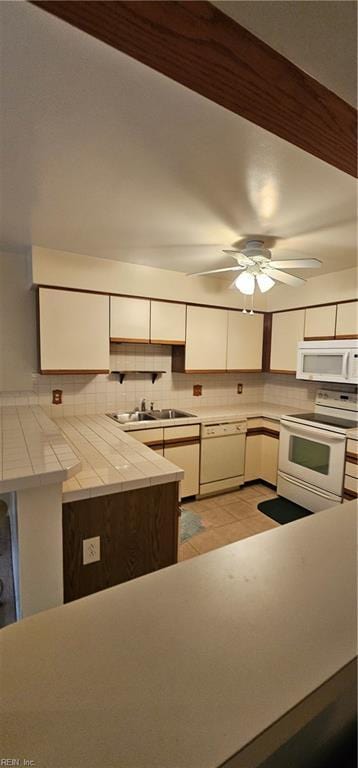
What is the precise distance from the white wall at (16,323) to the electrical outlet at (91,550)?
169cm

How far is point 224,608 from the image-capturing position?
62cm

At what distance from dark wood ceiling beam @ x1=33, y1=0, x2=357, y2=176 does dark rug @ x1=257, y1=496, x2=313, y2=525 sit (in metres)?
2.75

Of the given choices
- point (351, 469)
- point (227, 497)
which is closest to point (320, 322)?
point (351, 469)

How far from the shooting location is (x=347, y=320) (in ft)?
9.42

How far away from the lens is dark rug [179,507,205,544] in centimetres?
262

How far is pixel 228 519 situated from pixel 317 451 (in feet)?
3.30

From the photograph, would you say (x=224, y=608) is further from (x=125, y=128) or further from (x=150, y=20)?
(x=125, y=128)

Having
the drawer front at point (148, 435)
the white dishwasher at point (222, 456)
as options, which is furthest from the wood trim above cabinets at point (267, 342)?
the drawer front at point (148, 435)

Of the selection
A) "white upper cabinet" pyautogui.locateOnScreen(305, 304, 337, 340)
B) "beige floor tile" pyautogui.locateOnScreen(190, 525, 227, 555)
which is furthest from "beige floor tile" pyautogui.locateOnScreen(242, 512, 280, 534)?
"white upper cabinet" pyautogui.locateOnScreen(305, 304, 337, 340)

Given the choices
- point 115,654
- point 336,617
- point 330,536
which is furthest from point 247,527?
point 115,654

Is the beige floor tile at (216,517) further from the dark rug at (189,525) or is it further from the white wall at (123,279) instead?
the white wall at (123,279)

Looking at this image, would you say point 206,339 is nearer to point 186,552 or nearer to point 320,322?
point 320,322

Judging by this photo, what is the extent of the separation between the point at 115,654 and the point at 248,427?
3118 mm

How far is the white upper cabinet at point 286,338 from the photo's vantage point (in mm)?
3414
